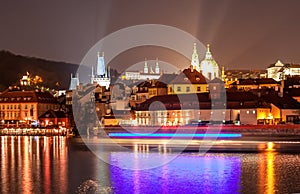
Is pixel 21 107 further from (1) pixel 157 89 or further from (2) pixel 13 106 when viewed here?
(1) pixel 157 89

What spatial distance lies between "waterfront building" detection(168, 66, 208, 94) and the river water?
41.5 metres

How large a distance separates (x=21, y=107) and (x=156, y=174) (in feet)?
216

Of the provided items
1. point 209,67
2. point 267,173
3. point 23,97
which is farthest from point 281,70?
point 267,173

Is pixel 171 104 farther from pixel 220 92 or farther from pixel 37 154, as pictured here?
pixel 37 154

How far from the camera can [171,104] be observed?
230ft

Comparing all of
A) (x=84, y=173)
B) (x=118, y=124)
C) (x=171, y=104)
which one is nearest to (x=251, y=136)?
(x=171, y=104)

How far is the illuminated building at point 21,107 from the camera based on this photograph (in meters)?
92.0

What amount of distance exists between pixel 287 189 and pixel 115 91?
72.9 meters

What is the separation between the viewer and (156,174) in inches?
1171

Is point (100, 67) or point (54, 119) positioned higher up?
point (100, 67)

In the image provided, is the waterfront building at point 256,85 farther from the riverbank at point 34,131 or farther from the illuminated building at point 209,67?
the riverbank at point 34,131

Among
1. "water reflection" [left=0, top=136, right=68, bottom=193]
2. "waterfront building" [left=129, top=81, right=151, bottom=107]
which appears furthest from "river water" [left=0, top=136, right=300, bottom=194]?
"waterfront building" [left=129, top=81, right=151, bottom=107]

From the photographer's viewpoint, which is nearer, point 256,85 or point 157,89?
point 157,89

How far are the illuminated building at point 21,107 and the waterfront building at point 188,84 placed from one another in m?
21.8
